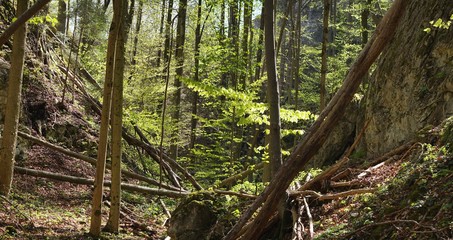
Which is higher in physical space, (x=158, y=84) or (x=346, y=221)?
(x=158, y=84)

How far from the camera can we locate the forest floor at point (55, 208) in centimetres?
759

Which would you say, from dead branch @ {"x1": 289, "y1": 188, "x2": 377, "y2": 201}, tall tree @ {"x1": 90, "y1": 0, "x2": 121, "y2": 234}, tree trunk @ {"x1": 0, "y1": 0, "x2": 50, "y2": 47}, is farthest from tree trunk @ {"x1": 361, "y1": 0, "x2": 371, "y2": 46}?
tree trunk @ {"x1": 0, "y1": 0, "x2": 50, "y2": 47}

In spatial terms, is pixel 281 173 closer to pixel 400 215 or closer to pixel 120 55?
pixel 400 215

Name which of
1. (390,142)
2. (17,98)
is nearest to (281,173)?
(390,142)

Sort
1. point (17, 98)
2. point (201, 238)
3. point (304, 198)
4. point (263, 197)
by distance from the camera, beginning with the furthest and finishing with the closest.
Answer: point (17, 98) → point (201, 238) → point (304, 198) → point (263, 197)

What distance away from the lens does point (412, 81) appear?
312 inches

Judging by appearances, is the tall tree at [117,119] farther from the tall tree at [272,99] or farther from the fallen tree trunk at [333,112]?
the fallen tree trunk at [333,112]

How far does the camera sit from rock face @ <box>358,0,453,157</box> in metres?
7.10

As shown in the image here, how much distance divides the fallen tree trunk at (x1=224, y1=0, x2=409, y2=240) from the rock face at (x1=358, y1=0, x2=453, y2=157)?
153 inches

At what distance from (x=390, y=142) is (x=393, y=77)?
147 centimetres

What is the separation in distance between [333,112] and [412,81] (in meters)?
5.03

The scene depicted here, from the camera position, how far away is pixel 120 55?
830 centimetres

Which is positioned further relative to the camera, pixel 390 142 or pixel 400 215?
pixel 390 142

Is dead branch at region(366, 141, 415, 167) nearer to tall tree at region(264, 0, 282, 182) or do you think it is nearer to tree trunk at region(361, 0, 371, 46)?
tall tree at region(264, 0, 282, 182)
